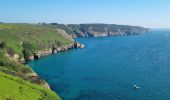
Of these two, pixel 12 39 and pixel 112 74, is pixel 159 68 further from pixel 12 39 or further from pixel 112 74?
pixel 12 39

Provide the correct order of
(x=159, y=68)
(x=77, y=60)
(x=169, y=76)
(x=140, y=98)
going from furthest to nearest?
(x=77, y=60), (x=159, y=68), (x=169, y=76), (x=140, y=98)

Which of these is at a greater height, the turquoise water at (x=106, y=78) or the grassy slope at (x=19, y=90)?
the grassy slope at (x=19, y=90)

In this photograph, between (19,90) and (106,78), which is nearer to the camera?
(19,90)

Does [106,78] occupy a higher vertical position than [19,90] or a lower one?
lower

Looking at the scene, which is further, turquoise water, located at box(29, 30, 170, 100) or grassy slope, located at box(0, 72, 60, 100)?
turquoise water, located at box(29, 30, 170, 100)

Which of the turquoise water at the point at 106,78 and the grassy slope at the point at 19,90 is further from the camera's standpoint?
the turquoise water at the point at 106,78

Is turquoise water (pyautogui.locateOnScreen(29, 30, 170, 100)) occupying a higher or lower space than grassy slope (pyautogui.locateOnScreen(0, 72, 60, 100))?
lower

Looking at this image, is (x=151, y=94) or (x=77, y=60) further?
(x=77, y=60)

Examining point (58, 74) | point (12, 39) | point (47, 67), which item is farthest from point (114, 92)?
point (12, 39)
